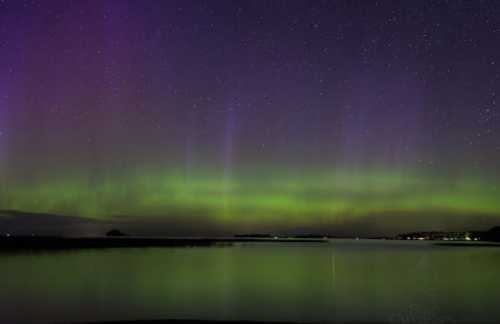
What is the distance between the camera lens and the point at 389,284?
42.5 metres

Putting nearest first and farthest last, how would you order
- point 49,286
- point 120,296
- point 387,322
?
1. point 387,322
2. point 120,296
3. point 49,286

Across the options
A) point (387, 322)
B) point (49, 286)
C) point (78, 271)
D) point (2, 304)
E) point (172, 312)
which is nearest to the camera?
point (387, 322)

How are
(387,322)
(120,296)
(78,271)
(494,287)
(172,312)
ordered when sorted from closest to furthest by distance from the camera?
(387,322), (172,312), (120,296), (494,287), (78,271)

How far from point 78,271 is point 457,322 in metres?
36.5

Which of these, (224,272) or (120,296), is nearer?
(120,296)

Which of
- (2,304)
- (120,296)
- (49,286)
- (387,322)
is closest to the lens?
(387,322)

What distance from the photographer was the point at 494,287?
41.2 m

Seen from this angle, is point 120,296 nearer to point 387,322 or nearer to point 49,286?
point 49,286

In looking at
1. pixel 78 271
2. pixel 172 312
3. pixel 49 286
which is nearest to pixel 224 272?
pixel 78 271

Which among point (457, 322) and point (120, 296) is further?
point (120, 296)

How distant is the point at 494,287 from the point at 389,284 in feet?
26.1

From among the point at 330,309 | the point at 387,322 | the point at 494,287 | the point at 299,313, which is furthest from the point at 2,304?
the point at 494,287

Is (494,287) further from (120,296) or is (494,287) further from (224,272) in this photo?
(120,296)

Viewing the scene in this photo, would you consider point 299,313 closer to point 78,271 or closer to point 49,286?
point 49,286
